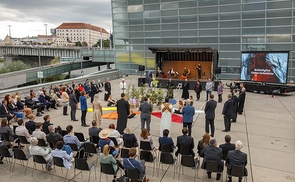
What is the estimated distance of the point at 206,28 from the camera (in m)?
27.4

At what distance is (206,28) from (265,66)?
386 inches

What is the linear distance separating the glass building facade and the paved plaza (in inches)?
422

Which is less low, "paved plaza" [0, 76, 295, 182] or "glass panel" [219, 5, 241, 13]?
"glass panel" [219, 5, 241, 13]

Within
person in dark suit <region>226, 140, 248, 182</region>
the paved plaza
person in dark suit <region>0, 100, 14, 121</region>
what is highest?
person in dark suit <region>0, 100, 14, 121</region>

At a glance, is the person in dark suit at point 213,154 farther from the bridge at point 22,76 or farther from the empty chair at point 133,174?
the bridge at point 22,76

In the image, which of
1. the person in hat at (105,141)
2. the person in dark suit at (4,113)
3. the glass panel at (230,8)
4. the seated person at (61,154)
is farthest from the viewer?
the glass panel at (230,8)

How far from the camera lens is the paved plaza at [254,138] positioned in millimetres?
6340

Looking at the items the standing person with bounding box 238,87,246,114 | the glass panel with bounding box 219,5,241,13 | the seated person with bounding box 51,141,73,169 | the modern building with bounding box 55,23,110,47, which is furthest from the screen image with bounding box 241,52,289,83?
the modern building with bounding box 55,23,110,47

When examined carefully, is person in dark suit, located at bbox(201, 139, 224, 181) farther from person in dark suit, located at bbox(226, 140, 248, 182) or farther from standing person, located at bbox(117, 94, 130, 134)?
standing person, located at bbox(117, 94, 130, 134)

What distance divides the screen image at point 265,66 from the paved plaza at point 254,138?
9.56 ft

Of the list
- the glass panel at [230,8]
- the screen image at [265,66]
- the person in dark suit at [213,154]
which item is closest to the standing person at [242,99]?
the person in dark suit at [213,154]

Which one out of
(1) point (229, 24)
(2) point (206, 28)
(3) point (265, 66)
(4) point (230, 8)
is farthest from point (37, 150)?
(4) point (230, 8)

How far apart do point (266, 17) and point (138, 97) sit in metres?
17.8

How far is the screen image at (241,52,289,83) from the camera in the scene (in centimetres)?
1870
